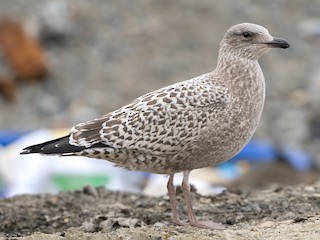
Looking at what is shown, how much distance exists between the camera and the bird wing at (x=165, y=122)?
700cm

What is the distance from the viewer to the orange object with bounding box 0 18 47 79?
67.6 feet

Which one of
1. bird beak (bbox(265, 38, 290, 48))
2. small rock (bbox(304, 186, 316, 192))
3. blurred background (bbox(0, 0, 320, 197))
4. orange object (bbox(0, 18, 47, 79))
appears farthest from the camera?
orange object (bbox(0, 18, 47, 79))

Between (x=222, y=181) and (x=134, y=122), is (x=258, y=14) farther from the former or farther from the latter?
(x=134, y=122)

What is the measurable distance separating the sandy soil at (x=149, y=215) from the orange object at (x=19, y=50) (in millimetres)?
11942

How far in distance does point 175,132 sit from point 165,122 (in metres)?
0.10

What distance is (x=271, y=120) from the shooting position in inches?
754

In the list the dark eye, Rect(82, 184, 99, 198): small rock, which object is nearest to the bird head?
the dark eye

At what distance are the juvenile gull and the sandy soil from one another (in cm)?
41

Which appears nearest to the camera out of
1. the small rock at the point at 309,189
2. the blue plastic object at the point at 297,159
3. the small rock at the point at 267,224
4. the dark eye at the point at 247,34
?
the small rock at the point at 267,224

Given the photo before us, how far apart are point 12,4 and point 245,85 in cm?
1689

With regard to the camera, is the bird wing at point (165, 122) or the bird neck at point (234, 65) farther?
the bird neck at point (234, 65)

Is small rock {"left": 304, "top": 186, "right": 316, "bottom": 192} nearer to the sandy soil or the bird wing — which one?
the sandy soil

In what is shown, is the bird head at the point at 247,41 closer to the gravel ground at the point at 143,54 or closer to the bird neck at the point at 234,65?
the bird neck at the point at 234,65

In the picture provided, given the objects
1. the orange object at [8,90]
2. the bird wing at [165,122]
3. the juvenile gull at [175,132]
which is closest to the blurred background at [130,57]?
the orange object at [8,90]
